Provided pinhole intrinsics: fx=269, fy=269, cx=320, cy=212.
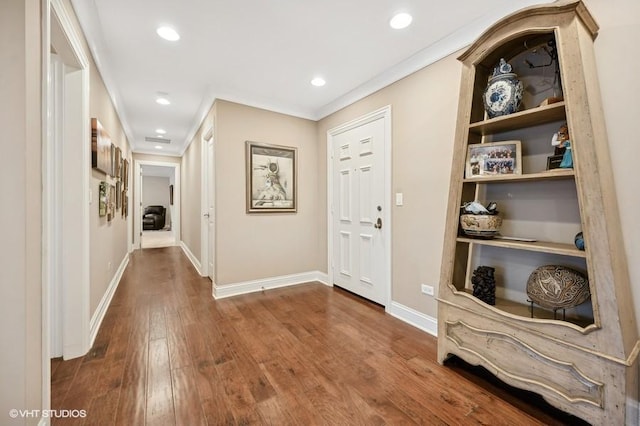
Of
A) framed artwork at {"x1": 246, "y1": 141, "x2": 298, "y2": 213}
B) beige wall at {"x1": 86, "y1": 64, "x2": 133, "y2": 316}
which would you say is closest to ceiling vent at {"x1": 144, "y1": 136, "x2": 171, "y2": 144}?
beige wall at {"x1": 86, "y1": 64, "x2": 133, "y2": 316}

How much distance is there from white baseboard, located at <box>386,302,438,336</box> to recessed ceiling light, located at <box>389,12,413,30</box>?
7.81 ft

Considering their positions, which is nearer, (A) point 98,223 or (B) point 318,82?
(A) point 98,223

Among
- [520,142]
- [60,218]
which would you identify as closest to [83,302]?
[60,218]

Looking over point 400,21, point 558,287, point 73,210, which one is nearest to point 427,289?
point 558,287

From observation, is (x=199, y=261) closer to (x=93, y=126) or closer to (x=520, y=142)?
(x=93, y=126)

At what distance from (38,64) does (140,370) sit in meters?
1.83

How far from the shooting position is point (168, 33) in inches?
84.3

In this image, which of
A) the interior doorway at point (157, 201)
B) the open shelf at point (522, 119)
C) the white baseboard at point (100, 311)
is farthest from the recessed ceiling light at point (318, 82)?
the interior doorway at point (157, 201)

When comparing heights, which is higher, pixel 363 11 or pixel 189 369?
pixel 363 11

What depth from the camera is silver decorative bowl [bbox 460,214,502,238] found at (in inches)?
67.4

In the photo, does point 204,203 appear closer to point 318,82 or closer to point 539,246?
point 318,82

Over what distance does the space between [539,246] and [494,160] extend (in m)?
0.60

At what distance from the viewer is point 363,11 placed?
74.9 inches

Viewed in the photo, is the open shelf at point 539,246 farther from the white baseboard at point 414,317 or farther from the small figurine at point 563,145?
the white baseboard at point 414,317
